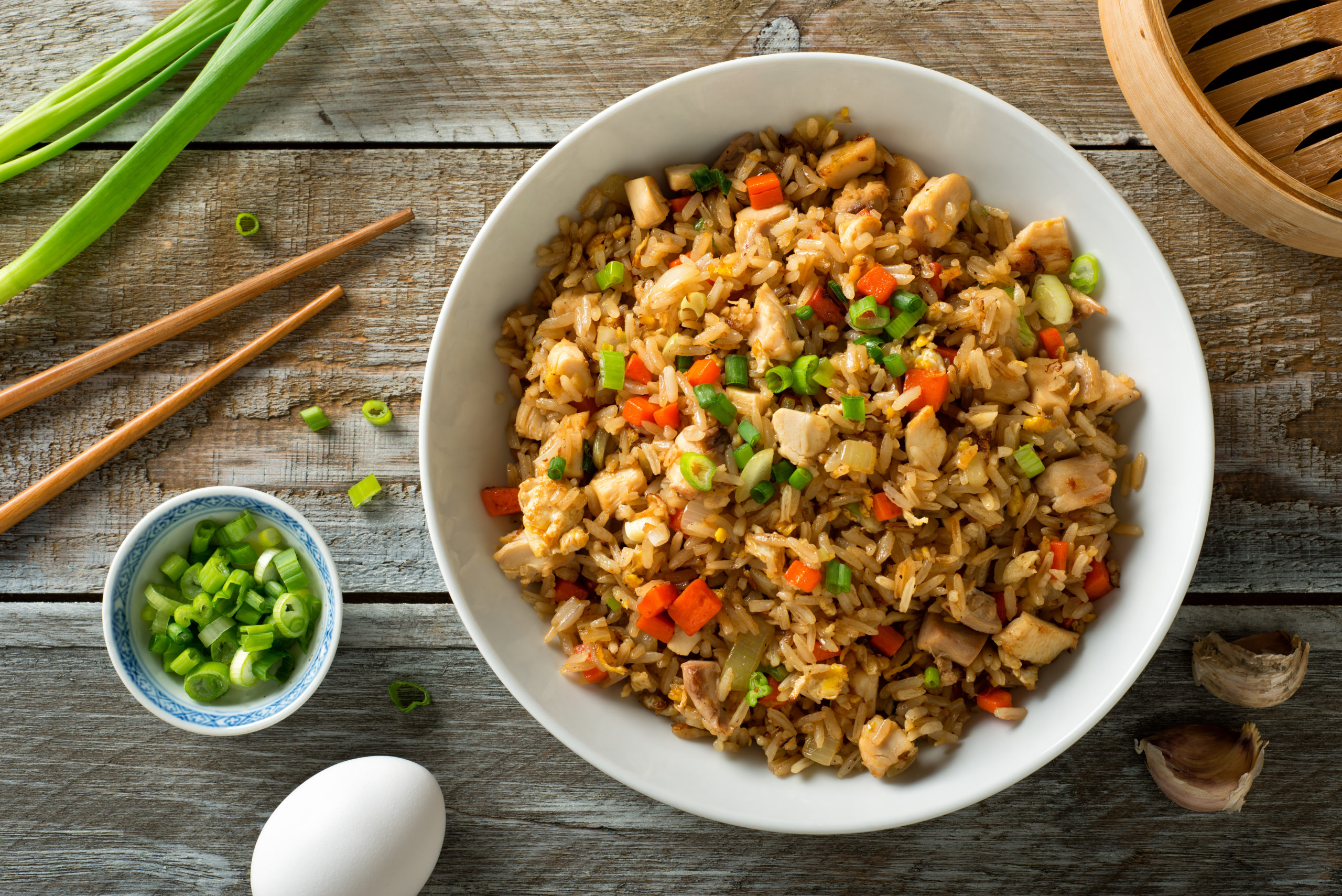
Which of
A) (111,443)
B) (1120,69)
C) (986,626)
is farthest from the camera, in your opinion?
(111,443)

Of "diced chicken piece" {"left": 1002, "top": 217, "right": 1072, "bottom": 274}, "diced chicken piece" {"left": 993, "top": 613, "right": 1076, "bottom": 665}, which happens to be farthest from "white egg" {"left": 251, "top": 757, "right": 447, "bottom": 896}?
"diced chicken piece" {"left": 1002, "top": 217, "right": 1072, "bottom": 274}

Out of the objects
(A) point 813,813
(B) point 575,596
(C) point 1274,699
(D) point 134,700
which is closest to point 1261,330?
(C) point 1274,699

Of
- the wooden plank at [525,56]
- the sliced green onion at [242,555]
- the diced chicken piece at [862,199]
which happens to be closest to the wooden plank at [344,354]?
the wooden plank at [525,56]

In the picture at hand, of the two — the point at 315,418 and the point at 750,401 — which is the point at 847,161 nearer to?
the point at 750,401

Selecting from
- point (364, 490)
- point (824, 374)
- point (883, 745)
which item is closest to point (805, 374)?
point (824, 374)

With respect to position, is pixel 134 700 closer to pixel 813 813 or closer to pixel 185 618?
pixel 185 618
